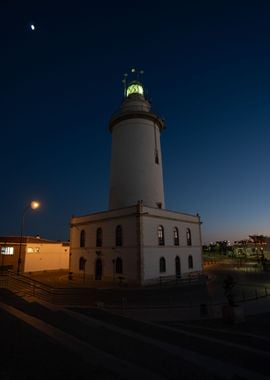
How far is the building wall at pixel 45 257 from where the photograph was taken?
126ft

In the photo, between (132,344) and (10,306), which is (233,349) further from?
(10,306)

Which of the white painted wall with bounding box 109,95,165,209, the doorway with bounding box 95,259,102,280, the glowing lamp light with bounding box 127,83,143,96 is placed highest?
the glowing lamp light with bounding box 127,83,143,96

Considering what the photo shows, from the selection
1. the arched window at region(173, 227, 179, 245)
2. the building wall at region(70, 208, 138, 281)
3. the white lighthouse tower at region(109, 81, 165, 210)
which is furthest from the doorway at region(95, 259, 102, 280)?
the arched window at region(173, 227, 179, 245)

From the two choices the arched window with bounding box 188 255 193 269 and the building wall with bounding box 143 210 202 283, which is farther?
the arched window with bounding box 188 255 193 269

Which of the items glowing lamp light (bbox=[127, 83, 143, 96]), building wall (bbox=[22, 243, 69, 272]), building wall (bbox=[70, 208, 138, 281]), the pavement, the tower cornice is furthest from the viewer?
glowing lamp light (bbox=[127, 83, 143, 96])

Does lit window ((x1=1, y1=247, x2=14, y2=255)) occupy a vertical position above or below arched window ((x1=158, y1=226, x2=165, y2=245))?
below

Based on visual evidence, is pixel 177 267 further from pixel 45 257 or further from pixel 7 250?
pixel 7 250

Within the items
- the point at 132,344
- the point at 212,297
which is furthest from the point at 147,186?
the point at 132,344

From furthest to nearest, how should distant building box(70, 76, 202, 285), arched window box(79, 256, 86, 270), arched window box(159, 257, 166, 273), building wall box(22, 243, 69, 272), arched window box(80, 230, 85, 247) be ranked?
building wall box(22, 243, 69, 272) → arched window box(80, 230, 85, 247) → arched window box(79, 256, 86, 270) → arched window box(159, 257, 166, 273) → distant building box(70, 76, 202, 285)

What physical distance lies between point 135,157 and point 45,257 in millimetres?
22486

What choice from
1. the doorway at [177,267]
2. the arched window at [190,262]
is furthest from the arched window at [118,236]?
the arched window at [190,262]

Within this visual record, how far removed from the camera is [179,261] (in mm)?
31594

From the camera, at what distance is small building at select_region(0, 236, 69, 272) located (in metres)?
37.2

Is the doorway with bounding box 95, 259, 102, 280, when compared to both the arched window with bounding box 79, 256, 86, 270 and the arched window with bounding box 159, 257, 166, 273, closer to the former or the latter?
the arched window with bounding box 79, 256, 86, 270
